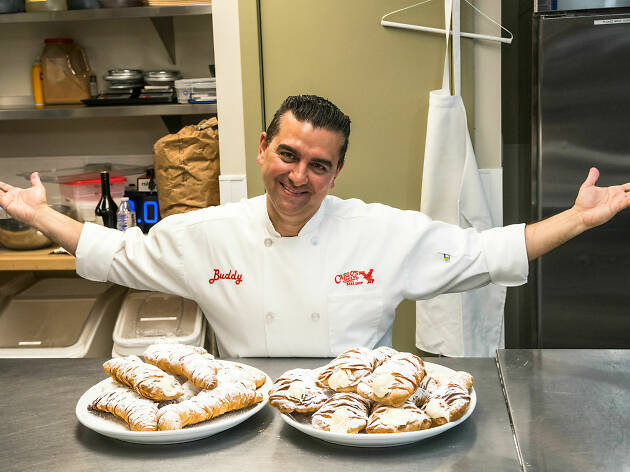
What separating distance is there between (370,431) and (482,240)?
83cm

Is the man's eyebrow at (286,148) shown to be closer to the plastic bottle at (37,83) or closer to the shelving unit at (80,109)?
the shelving unit at (80,109)

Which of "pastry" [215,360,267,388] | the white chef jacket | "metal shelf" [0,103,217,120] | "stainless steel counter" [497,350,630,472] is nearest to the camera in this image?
"stainless steel counter" [497,350,630,472]

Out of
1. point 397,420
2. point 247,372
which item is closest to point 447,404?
point 397,420

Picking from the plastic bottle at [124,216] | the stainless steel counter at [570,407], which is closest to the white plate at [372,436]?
the stainless steel counter at [570,407]

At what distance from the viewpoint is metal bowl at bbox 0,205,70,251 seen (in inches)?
113

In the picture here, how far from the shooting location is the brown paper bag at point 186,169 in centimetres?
285

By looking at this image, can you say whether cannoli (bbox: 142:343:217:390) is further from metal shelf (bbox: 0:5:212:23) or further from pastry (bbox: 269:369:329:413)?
metal shelf (bbox: 0:5:212:23)

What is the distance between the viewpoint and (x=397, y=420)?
1112 millimetres

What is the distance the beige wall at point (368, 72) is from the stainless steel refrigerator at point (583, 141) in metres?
0.30

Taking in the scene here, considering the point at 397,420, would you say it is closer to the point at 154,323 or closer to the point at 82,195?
the point at 154,323

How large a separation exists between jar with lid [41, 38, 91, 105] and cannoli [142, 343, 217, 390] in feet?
7.30

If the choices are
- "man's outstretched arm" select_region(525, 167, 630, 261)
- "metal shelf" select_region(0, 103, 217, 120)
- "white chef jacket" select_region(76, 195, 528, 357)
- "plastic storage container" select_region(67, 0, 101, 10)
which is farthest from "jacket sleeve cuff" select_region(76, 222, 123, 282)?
"plastic storage container" select_region(67, 0, 101, 10)

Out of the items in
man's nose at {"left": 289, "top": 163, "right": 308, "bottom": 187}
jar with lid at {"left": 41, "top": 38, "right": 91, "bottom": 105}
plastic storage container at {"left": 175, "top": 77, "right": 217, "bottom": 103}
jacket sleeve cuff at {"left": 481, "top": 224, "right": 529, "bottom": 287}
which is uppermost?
jar with lid at {"left": 41, "top": 38, "right": 91, "bottom": 105}

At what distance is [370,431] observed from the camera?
3.66ft
